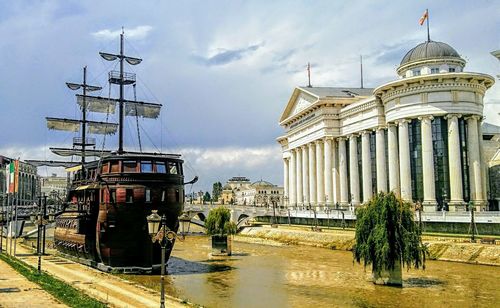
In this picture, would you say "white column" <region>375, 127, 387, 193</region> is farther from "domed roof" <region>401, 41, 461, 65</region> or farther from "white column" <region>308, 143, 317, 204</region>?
"white column" <region>308, 143, 317, 204</region>

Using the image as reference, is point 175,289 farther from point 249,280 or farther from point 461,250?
point 461,250

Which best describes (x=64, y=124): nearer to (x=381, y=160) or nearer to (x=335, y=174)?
(x=335, y=174)

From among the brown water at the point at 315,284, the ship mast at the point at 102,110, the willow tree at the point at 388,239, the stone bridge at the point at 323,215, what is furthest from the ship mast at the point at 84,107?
the willow tree at the point at 388,239

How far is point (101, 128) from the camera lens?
71.8 meters

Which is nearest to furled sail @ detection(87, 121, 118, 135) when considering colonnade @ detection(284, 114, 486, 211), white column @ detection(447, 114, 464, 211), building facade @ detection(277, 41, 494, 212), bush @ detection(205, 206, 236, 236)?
bush @ detection(205, 206, 236, 236)

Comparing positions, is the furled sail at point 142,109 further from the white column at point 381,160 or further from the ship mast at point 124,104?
the white column at point 381,160

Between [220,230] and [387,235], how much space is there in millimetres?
23673

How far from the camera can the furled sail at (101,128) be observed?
2783 inches

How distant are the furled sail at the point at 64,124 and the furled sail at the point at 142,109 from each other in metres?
15.0

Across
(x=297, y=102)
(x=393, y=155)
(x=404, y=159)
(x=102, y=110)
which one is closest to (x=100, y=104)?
(x=102, y=110)

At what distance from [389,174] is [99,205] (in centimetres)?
4484

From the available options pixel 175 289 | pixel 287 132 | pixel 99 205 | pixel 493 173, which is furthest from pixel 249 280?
pixel 287 132

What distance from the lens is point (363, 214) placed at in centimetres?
2855

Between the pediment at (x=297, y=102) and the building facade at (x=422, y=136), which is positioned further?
the pediment at (x=297, y=102)
